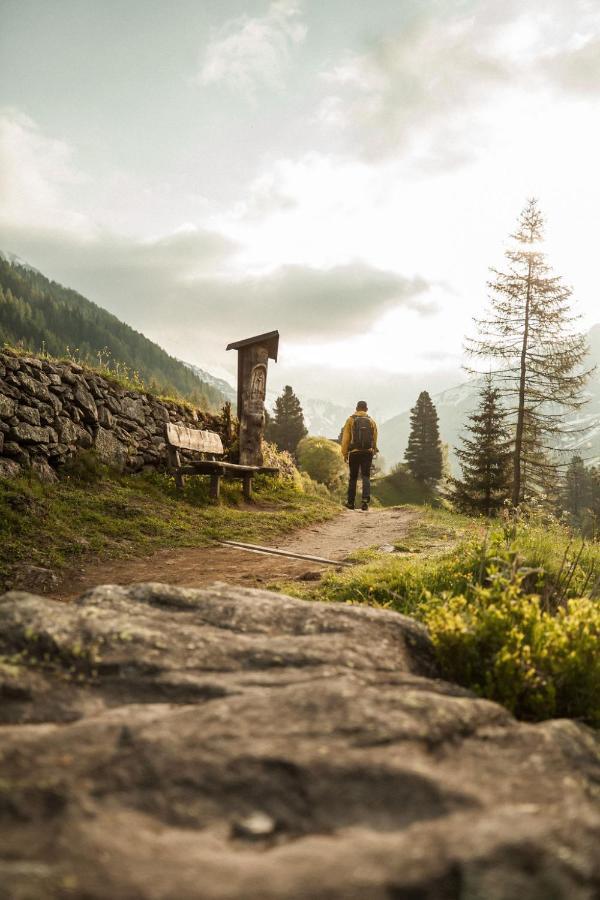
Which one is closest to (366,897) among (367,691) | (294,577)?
(367,691)

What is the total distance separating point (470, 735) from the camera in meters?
1.90

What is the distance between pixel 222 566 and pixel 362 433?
24.7 feet

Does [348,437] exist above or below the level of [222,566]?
above

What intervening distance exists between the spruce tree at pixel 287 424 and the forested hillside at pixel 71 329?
3214cm

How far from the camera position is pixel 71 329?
130125 mm

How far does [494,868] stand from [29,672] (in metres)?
1.74

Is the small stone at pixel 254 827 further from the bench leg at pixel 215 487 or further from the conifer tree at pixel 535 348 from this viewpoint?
the conifer tree at pixel 535 348

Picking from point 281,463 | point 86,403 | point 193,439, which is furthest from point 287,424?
point 86,403

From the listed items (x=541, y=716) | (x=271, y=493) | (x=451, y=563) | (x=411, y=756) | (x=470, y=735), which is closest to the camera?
(x=411, y=756)

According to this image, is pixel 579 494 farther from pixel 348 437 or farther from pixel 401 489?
pixel 348 437

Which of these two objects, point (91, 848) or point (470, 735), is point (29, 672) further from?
point (470, 735)

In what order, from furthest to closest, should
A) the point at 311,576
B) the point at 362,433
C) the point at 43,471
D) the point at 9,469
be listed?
the point at 362,433
the point at 43,471
the point at 9,469
the point at 311,576

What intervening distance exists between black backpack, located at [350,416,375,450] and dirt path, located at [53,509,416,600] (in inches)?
154

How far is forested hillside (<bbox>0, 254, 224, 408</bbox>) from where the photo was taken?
104 meters
